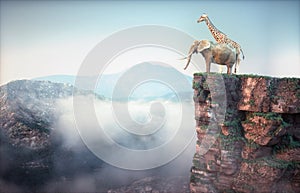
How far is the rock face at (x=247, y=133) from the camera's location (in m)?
9.36

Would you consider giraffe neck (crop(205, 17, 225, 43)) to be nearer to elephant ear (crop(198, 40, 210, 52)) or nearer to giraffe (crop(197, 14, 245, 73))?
giraffe (crop(197, 14, 245, 73))

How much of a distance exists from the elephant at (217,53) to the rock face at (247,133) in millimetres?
662

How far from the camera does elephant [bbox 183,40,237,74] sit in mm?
9773

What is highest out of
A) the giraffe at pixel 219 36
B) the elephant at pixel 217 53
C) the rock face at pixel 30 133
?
the giraffe at pixel 219 36

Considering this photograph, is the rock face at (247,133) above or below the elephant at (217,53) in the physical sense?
below

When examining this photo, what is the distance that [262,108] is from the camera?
374 inches

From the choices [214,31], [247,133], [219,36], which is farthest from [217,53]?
[247,133]

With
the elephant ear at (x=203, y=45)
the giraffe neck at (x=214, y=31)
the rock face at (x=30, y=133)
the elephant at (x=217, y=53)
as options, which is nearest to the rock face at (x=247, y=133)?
the elephant at (x=217, y=53)

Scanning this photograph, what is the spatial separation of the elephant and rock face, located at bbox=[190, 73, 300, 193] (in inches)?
26.1

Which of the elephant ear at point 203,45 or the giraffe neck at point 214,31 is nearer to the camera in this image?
the elephant ear at point 203,45

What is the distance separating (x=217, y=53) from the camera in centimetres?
981

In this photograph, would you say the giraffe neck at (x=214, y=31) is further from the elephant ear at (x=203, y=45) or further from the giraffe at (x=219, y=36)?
the elephant ear at (x=203, y=45)

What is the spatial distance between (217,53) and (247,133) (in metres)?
3.60

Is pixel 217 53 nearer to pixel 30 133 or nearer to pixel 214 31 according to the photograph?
pixel 214 31
